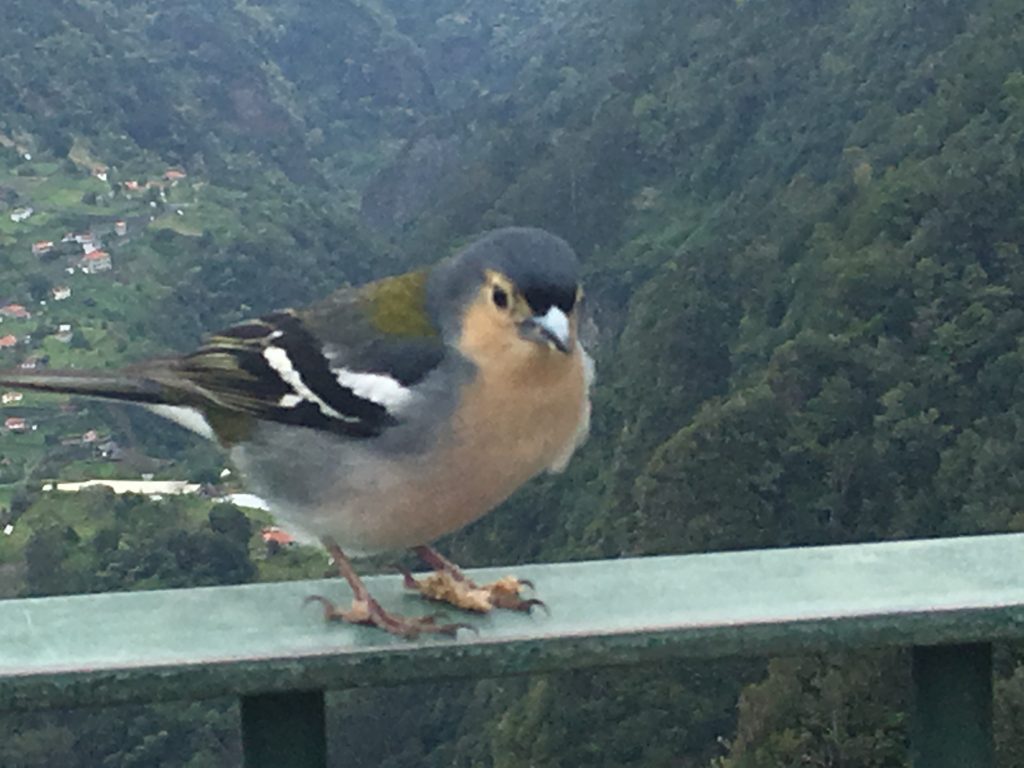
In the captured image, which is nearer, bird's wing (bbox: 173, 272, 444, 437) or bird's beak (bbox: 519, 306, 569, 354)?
bird's beak (bbox: 519, 306, 569, 354)

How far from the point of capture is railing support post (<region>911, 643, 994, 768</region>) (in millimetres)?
2010

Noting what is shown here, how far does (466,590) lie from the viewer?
248cm

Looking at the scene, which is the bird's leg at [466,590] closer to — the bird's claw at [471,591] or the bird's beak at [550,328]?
the bird's claw at [471,591]

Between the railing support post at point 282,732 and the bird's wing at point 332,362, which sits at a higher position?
the railing support post at point 282,732

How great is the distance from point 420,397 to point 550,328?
253 mm

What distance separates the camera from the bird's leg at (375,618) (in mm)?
2238

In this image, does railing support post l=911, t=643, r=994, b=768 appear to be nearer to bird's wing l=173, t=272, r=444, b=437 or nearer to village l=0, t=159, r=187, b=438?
bird's wing l=173, t=272, r=444, b=437

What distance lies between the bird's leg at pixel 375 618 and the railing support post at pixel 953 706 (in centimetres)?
58

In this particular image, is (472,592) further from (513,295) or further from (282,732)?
(282,732)

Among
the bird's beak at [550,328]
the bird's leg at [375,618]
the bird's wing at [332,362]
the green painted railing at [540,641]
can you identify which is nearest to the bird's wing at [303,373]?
the bird's wing at [332,362]

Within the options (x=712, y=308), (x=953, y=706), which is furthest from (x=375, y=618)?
(x=712, y=308)

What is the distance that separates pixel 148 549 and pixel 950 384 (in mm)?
13410

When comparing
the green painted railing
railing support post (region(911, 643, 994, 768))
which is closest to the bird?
the green painted railing

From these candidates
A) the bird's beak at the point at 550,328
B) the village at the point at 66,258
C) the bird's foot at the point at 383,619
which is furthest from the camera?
the village at the point at 66,258
